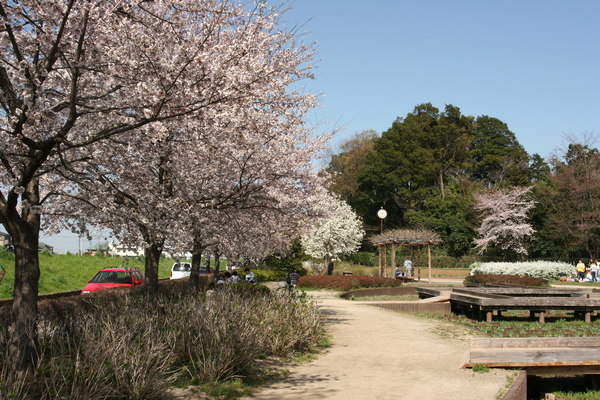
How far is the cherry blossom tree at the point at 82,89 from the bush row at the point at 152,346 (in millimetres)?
525

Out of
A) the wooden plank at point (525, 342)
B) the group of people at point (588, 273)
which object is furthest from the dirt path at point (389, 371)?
the group of people at point (588, 273)

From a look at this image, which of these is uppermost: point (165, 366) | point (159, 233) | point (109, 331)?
point (159, 233)

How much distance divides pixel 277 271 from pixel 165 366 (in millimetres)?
28900

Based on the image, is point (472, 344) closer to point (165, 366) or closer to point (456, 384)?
point (456, 384)

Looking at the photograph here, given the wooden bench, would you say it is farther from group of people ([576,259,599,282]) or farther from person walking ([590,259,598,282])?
person walking ([590,259,598,282])

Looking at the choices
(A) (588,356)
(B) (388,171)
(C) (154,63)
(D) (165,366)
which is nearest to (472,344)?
(A) (588,356)

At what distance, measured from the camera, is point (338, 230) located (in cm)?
4188

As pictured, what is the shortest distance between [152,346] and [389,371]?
373 cm

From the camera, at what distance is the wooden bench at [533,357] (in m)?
7.55

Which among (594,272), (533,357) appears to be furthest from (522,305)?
(594,272)

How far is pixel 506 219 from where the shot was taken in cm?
4288

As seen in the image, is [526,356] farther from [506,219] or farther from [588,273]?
[506,219]

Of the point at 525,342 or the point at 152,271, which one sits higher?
the point at 152,271

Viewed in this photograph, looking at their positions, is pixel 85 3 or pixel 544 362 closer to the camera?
pixel 85 3
